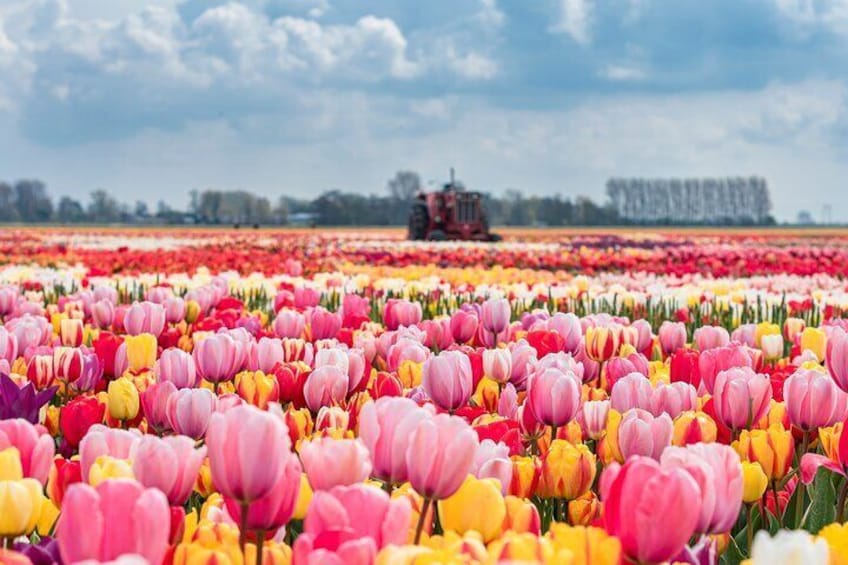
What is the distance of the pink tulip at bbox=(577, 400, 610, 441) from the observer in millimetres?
2482

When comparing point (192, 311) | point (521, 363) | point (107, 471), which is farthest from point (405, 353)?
point (192, 311)

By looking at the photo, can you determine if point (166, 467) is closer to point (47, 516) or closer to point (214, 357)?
point (47, 516)

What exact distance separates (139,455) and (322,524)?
1.27 ft

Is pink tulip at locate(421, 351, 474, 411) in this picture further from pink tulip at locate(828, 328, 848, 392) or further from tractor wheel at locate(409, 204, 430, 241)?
tractor wheel at locate(409, 204, 430, 241)

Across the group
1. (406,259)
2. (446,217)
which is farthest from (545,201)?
(406,259)

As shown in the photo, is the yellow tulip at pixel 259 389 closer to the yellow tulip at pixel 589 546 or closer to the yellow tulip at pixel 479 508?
the yellow tulip at pixel 479 508

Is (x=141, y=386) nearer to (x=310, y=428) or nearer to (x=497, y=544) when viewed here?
(x=310, y=428)

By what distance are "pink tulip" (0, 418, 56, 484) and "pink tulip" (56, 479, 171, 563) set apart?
2.01 ft

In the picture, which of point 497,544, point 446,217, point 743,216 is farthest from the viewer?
point 743,216

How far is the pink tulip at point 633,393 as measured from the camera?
8.30 ft

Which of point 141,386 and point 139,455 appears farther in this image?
point 141,386

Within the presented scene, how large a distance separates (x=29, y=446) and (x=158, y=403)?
71 cm

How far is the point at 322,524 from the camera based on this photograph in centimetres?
124

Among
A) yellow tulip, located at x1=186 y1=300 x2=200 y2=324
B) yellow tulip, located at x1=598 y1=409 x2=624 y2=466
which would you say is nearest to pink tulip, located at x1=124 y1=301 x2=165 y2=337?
yellow tulip, located at x1=186 y1=300 x2=200 y2=324
